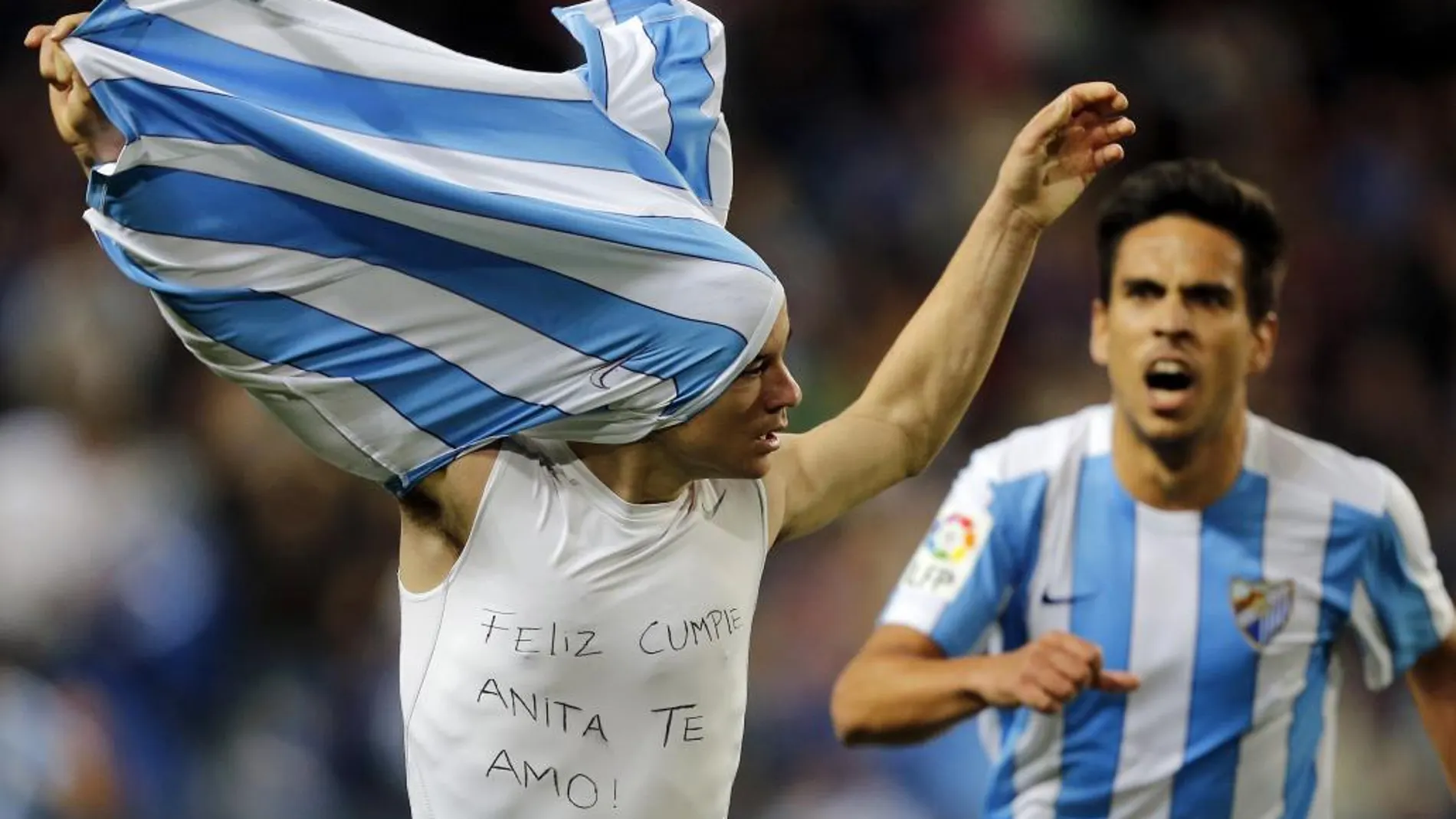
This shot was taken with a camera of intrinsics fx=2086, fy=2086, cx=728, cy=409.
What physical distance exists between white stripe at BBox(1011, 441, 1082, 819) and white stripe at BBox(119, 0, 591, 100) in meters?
1.47

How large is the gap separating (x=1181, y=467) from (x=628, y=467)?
1.42 meters

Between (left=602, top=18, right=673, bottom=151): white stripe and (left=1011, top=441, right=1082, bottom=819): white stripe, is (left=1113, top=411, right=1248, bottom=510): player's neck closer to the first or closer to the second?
(left=1011, top=441, right=1082, bottom=819): white stripe

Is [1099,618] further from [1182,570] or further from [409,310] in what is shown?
[409,310]

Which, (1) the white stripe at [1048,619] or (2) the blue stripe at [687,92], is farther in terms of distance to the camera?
(1) the white stripe at [1048,619]

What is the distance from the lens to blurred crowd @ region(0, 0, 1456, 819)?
18.4 ft

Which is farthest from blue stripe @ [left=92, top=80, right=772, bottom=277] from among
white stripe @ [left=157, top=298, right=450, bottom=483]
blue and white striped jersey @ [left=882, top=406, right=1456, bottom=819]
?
blue and white striped jersey @ [left=882, top=406, right=1456, bottom=819]

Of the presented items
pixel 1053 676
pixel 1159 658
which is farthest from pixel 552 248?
pixel 1159 658

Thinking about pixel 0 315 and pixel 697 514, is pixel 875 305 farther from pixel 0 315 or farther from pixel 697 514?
pixel 697 514

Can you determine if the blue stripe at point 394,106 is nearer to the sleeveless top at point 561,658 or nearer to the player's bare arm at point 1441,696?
the sleeveless top at point 561,658

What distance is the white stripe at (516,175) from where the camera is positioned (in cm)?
242

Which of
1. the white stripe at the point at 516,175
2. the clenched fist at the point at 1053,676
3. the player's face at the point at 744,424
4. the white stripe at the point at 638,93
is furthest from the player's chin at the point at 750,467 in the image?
the clenched fist at the point at 1053,676

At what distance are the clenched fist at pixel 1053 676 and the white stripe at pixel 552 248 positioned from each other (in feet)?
2.47

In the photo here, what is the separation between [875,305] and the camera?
271 inches

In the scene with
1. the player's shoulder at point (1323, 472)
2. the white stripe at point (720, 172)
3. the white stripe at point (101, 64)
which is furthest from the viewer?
the player's shoulder at point (1323, 472)
